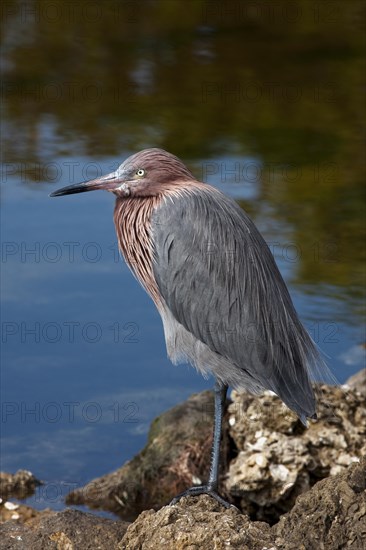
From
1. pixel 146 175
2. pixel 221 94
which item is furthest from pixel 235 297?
pixel 221 94

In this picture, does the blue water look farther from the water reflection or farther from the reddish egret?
the reddish egret

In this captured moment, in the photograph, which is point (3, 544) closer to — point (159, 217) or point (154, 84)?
point (159, 217)

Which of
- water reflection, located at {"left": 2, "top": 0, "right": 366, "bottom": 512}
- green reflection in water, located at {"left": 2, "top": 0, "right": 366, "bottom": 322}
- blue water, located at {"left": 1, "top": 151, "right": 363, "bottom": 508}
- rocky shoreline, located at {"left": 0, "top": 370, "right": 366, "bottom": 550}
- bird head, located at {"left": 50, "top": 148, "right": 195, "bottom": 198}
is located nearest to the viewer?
rocky shoreline, located at {"left": 0, "top": 370, "right": 366, "bottom": 550}

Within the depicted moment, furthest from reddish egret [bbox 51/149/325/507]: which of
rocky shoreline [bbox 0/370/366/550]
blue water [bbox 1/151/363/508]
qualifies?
blue water [bbox 1/151/363/508]

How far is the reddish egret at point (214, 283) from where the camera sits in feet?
19.6

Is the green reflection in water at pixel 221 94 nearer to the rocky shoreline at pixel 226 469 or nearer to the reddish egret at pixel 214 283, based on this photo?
the rocky shoreline at pixel 226 469

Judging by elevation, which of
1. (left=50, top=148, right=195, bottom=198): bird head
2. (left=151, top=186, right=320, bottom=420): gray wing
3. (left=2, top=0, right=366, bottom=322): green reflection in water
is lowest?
(left=2, top=0, right=366, bottom=322): green reflection in water

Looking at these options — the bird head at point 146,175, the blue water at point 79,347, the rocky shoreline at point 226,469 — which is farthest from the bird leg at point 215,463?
the blue water at point 79,347

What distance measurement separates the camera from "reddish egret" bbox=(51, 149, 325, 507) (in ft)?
19.6

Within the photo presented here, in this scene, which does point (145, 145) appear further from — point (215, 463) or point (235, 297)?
point (215, 463)

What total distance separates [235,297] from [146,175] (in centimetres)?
78

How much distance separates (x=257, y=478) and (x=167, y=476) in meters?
0.73

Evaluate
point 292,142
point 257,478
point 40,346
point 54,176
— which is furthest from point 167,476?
point 292,142

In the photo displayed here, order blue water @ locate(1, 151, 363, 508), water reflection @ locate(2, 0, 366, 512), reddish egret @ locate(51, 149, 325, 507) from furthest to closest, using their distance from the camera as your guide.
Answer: water reflection @ locate(2, 0, 366, 512) → blue water @ locate(1, 151, 363, 508) → reddish egret @ locate(51, 149, 325, 507)
